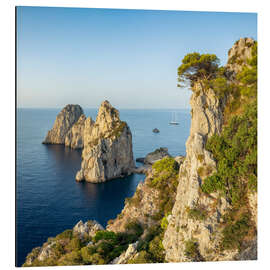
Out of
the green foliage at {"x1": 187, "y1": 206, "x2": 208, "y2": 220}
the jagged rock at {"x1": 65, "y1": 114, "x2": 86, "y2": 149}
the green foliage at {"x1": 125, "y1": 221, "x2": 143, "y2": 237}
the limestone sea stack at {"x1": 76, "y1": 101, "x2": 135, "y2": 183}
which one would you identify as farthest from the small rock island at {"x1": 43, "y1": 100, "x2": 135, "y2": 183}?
the green foliage at {"x1": 187, "y1": 206, "x2": 208, "y2": 220}

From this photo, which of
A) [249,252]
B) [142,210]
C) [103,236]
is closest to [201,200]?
[249,252]

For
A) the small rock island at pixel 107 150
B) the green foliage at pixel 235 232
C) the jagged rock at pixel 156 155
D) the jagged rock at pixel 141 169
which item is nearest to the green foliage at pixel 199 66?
the green foliage at pixel 235 232

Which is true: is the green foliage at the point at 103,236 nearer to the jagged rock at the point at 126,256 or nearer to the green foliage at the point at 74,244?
the green foliage at the point at 74,244

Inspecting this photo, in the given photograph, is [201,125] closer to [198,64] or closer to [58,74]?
[198,64]

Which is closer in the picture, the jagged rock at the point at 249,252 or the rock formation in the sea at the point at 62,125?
the jagged rock at the point at 249,252

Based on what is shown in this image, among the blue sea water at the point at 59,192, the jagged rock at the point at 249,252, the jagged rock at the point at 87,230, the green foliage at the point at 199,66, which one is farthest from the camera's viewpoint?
the blue sea water at the point at 59,192

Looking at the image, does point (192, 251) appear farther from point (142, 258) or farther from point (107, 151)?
point (107, 151)
